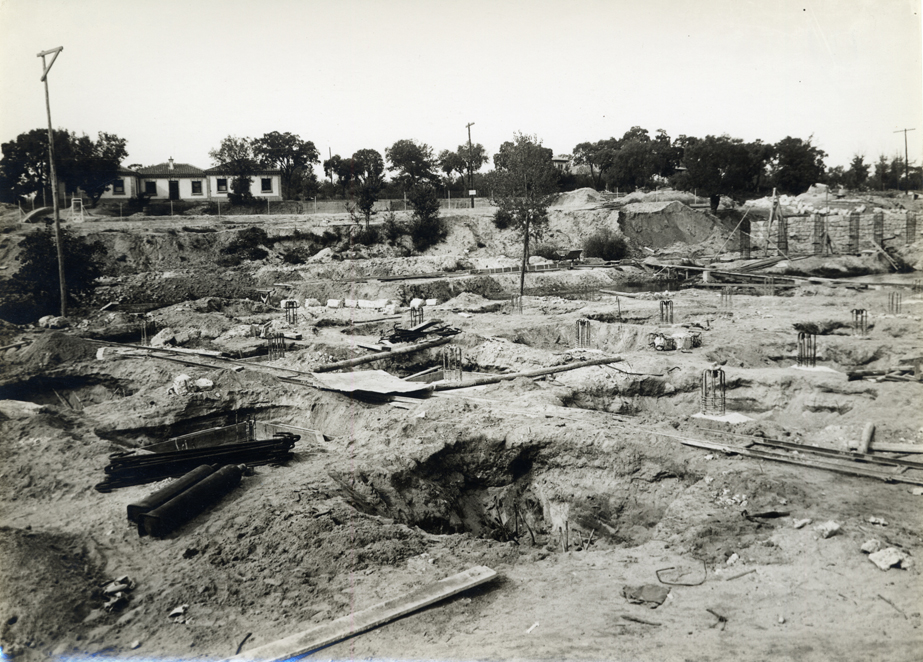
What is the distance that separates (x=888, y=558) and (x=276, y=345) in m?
15.5

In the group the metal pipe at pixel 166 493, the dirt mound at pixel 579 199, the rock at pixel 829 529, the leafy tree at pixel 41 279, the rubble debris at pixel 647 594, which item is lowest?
the rubble debris at pixel 647 594

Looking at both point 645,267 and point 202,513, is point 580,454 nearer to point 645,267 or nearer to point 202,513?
point 202,513

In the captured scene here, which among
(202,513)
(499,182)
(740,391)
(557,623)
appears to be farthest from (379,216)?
(557,623)

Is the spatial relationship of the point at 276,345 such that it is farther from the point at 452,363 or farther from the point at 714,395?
the point at 714,395

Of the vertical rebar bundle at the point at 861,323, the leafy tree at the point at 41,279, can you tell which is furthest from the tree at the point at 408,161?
the vertical rebar bundle at the point at 861,323

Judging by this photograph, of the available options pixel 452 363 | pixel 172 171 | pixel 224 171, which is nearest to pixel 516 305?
pixel 452 363

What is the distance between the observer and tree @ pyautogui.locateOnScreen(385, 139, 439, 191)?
53.1 meters

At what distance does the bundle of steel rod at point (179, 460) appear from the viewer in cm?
908

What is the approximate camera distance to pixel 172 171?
44.5m

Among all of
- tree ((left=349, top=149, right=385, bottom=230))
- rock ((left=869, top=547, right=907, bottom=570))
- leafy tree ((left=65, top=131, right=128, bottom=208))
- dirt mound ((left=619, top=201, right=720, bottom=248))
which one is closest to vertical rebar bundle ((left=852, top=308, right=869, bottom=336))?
rock ((left=869, top=547, right=907, bottom=570))

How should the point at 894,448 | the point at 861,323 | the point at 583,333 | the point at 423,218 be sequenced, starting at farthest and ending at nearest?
the point at 423,218
the point at 583,333
the point at 861,323
the point at 894,448

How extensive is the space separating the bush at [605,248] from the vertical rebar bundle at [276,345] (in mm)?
25985

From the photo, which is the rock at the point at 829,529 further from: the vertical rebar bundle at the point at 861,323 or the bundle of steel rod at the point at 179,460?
the vertical rebar bundle at the point at 861,323

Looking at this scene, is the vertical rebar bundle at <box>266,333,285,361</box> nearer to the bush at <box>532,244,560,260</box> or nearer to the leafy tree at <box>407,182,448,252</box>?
the leafy tree at <box>407,182,448,252</box>
